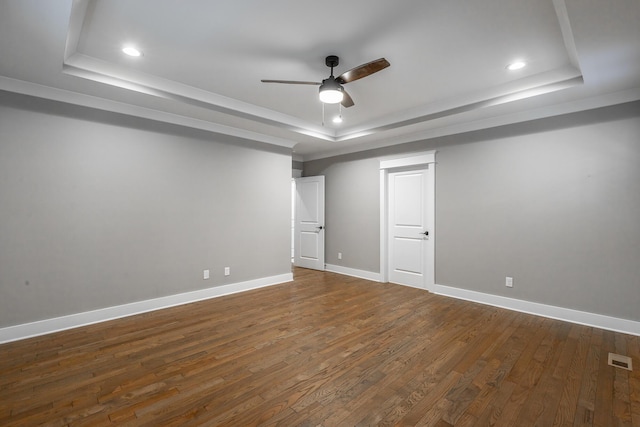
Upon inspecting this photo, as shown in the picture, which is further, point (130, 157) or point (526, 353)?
point (130, 157)

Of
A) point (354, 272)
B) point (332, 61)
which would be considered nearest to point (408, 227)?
point (354, 272)

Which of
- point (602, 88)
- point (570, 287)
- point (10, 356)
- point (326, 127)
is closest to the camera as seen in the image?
point (10, 356)

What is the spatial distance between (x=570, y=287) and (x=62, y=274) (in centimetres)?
597

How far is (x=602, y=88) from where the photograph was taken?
315cm

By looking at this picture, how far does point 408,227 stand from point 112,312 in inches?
180

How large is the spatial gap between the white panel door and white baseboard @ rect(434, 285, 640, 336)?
0.62 m

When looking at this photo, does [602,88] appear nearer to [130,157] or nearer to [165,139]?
[165,139]

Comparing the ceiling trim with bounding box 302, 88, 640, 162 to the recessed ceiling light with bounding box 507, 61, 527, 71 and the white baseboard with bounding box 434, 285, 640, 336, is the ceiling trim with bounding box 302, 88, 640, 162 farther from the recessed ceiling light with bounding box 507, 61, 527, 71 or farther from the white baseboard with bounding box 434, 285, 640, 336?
the white baseboard with bounding box 434, 285, 640, 336

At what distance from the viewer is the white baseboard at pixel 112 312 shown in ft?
9.81

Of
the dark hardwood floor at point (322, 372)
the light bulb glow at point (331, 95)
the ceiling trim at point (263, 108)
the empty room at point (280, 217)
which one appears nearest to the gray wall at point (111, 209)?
the empty room at point (280, 217)

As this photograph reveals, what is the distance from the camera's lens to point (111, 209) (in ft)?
11.7

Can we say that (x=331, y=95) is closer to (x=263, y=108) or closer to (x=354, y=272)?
(x=263, y=108)

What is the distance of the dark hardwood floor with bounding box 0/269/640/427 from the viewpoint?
74.5 inches

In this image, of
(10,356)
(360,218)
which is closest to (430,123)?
(360,218)
